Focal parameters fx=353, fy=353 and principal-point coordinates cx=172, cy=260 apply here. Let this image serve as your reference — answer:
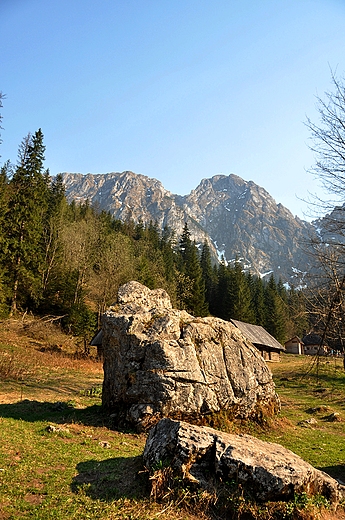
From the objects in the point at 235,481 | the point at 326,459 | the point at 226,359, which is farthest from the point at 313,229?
the point at 235,481

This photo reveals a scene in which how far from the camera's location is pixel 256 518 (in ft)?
18.5

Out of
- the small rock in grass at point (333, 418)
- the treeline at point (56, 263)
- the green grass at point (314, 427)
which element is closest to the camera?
the green grass at point (314, 427)

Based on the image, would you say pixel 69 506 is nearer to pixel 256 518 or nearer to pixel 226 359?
pixel 256 518

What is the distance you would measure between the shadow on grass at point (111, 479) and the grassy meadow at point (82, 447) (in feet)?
0.06

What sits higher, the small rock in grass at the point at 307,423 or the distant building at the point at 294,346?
the distant building at the point at 294,346

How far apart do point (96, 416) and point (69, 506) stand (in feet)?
22.3

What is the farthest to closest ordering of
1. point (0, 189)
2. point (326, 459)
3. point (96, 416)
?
point (0, 189) < point (96, 416) < point (326, 459)

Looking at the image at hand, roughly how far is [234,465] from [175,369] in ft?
17.4

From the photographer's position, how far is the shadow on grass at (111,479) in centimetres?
627

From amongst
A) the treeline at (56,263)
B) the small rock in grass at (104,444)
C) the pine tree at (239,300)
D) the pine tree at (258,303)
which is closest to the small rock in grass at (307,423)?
the treeline at (56,263)

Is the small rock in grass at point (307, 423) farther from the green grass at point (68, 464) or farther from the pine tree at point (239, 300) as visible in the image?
the pine tree at point (239, 300)

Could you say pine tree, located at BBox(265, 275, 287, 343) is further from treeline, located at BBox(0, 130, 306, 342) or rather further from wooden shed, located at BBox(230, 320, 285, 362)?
wooden shed, located at BBox(230, 320, 285, 362)

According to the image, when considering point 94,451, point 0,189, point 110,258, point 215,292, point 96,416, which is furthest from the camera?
point 215,292

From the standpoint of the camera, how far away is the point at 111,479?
270 inches
